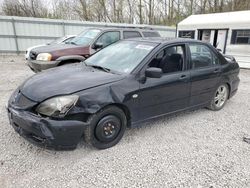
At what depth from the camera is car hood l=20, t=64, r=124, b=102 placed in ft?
9.05

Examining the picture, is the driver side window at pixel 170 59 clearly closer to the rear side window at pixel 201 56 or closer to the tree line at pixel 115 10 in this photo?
the rear side window at pixel 201 56

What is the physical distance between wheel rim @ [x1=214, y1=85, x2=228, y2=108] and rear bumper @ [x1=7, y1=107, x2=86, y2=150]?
3.26 meters

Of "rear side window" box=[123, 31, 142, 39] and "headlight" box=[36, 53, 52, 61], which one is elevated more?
"rear side window" box=[123, 31, 142, 39]

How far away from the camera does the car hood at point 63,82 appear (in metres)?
2.76

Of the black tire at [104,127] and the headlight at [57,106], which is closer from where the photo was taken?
the headlight at [57,106]

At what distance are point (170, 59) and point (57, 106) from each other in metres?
2.08

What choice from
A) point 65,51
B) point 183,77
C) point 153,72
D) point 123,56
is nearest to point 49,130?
point 153,72

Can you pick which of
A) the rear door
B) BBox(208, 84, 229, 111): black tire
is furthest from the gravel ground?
BBox(208, 84, 229, 111): black tire

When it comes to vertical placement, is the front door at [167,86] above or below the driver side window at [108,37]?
below

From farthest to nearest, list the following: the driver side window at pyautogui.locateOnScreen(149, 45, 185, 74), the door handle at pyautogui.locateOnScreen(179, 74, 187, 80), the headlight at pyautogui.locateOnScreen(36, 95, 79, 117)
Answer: the door handle at pyautogui.locateOnScreen(179, 74, 187, 80) → the driver side window at pyautogui.locateOnScreen(149, 45, 185, 74) → the headlight at pyautogui.locateOnScreen(36, 95, 79, 117)

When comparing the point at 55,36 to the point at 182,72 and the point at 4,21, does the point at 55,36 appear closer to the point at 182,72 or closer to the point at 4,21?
the point at 4,21

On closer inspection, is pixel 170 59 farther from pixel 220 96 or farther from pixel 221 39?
pixel 221 39

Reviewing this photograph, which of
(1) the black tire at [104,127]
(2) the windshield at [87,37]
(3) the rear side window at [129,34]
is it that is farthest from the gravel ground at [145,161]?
(3) the rear side window at [129,34]

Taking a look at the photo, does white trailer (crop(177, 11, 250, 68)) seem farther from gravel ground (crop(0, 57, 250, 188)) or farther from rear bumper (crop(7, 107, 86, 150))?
rear bumper (crop(7, 107, 86, 150))
